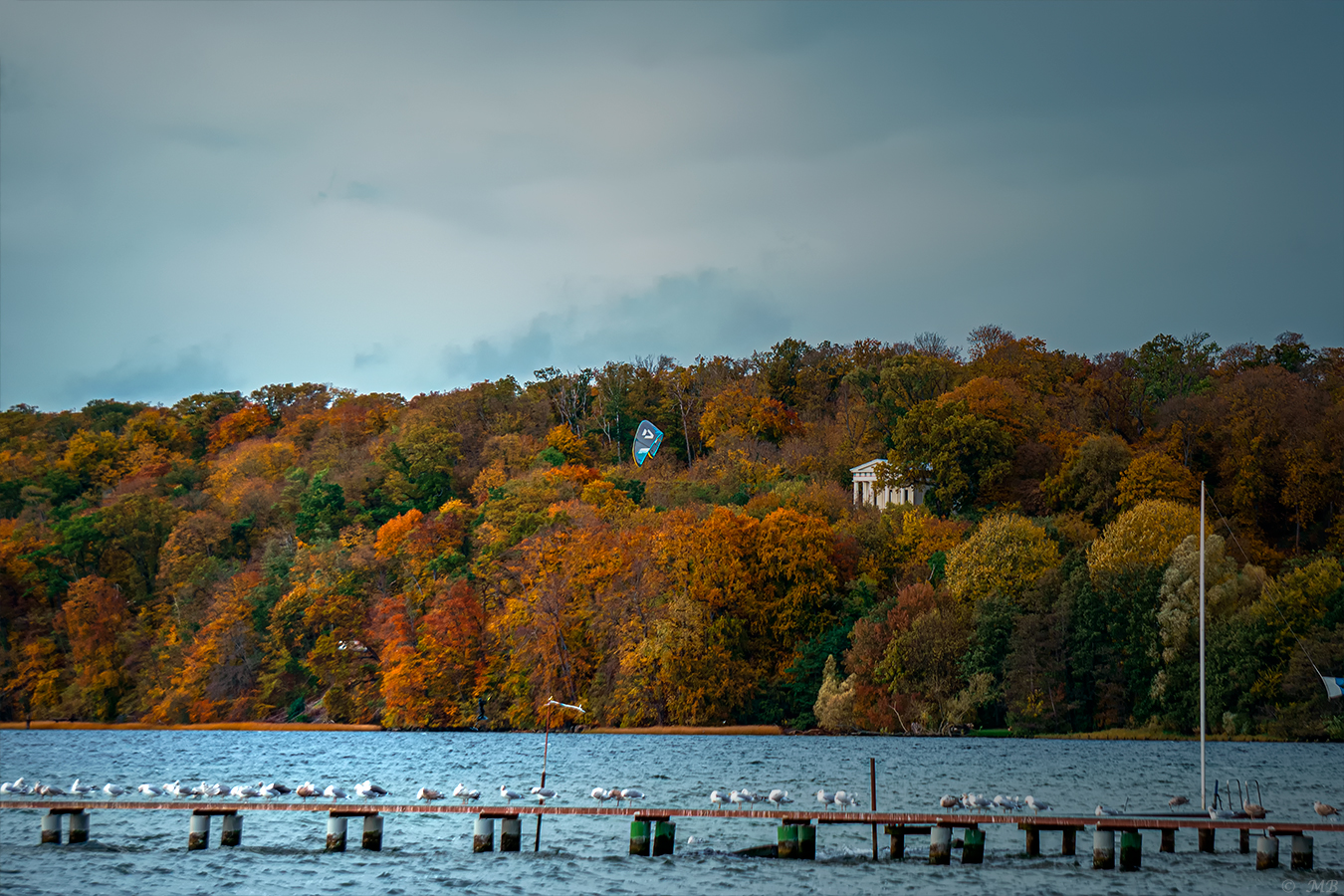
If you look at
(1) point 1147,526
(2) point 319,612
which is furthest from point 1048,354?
(2) point 319,612

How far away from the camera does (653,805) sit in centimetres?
4466

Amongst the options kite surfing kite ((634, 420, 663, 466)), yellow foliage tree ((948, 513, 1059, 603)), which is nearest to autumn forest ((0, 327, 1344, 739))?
yellow foliage tree ((948, 513, 1059, 603))

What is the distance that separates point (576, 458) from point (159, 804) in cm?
9498

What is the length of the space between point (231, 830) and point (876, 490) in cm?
7933

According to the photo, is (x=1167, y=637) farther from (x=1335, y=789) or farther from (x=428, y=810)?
(x=428, y=810)

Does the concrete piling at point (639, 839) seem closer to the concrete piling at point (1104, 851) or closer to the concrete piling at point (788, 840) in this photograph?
the concrete piling at point (788, 840)

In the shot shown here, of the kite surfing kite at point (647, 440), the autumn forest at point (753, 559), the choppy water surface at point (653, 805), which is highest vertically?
the kite surfing kite at point (647, 440)

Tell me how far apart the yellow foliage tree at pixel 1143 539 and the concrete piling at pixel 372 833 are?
58.3 meters

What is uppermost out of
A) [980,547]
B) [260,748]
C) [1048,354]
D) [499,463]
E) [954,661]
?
[1048,354]

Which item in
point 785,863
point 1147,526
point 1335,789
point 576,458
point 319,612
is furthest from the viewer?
point 576,458

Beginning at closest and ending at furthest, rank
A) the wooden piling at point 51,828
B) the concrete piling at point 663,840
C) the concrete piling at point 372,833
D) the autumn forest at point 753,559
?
the concrete piling at point 663,840 < the concrete piling at point 372,833 < the wooden piling at point 51,828 < the autumn forest at point 753,559

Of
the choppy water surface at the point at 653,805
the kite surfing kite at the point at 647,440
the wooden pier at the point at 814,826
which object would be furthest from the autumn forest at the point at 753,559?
the wooden pier at the point at 814,826

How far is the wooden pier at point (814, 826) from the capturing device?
33812 millimetres

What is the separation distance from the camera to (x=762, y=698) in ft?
291
